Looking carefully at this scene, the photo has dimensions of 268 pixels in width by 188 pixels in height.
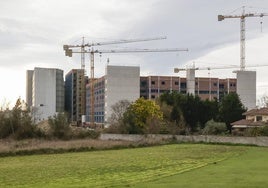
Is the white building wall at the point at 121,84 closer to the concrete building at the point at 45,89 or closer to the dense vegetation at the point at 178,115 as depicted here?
the concrete building at the point at 45,89

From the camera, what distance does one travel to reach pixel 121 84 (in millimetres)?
137250

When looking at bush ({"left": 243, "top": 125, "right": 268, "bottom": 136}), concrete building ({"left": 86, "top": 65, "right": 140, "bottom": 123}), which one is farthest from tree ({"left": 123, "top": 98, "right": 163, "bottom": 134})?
concrete building ({"left": 86, "top": 65, "right": 140, "bottom": 123})

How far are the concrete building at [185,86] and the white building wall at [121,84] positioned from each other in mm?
6544

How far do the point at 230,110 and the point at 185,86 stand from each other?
6426 centimetres

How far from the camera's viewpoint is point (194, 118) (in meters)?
84.3

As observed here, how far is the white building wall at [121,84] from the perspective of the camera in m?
136

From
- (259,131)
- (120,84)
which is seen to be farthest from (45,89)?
(259,131)

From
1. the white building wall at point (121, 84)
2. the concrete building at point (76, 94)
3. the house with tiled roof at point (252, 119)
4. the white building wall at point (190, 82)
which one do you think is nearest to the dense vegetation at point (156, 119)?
the house with tiled roof at point (252, 119)

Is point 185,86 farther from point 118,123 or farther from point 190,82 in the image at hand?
point 118,123

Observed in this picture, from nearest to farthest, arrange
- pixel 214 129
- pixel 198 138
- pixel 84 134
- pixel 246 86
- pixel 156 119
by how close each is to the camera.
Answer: pixel 198 138 < pixel 214 129 < pixel 156 119 < pixel 84 134 < pixel 246 86

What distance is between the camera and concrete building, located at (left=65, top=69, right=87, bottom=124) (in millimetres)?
165250

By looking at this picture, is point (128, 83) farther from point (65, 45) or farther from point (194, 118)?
point (194, 118)

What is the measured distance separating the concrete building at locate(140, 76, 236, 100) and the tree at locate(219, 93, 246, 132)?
54456mm

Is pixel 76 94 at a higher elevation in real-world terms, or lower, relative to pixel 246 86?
lower
